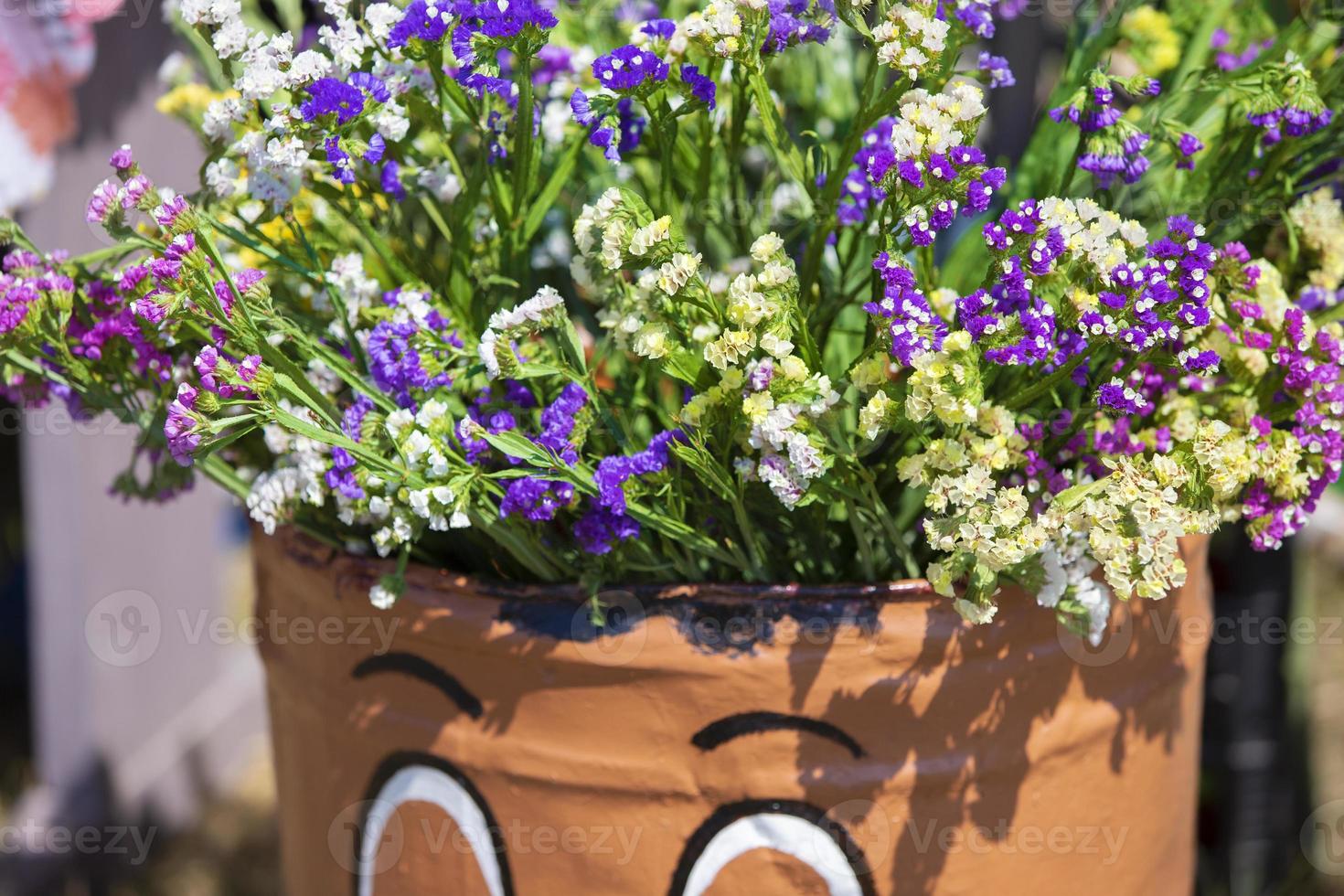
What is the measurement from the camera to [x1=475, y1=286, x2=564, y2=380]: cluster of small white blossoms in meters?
0.68

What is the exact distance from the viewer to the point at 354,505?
0.72 meters

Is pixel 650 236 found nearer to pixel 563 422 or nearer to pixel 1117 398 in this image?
pixel 563 422

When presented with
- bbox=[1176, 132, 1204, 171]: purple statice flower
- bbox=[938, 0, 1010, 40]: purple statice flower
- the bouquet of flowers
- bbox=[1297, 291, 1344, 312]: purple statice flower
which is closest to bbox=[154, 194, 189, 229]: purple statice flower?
the bouquet of flowers

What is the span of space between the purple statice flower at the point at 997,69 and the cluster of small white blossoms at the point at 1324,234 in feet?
0.72

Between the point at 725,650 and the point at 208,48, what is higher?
the point at 208,48

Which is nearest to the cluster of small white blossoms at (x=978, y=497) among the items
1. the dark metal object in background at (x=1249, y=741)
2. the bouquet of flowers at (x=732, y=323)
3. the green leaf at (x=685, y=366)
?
the bouquet of flowers at (x=732, y=323)

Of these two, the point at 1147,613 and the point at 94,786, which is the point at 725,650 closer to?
the point at 1147,613

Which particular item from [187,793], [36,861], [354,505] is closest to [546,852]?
[354,505]

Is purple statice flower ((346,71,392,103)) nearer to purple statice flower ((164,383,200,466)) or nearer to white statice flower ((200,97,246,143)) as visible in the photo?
white statice flower ((200,97,246,143))

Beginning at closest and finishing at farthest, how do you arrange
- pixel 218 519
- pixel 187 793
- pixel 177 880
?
pixel 177 880
pixel 187 793
pixel 218 519

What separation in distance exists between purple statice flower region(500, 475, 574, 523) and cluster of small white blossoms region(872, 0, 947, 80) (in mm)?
286

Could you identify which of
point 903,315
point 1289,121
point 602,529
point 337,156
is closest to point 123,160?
point 337,156

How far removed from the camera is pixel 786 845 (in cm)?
74

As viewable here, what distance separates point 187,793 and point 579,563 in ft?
5.01
